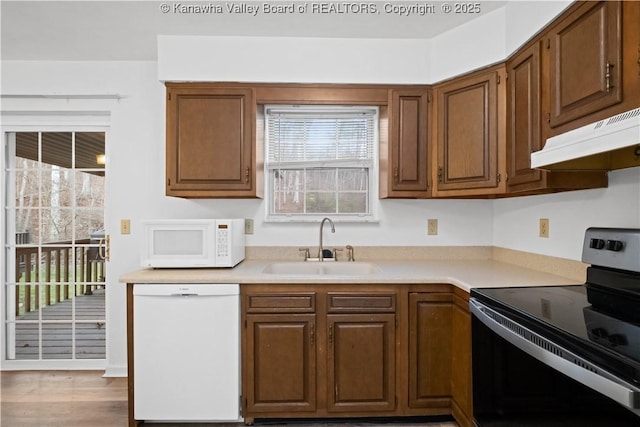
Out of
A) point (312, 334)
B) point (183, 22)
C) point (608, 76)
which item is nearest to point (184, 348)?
point (312, 334)

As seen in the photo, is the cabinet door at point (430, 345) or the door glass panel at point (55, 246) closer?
the cabinet door at point (430, 345)

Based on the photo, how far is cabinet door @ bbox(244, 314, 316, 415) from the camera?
202 centimetres

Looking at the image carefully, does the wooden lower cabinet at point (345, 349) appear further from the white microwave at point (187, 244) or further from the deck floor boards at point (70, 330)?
the deck floor boards at point (70, 330)

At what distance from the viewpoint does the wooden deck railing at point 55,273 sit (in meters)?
2.84

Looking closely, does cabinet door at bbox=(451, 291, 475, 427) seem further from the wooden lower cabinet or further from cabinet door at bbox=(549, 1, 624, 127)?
cabinet door at bbox=(549, 1, 624, 127)

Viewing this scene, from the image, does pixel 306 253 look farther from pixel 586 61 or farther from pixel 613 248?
pixel 586 61

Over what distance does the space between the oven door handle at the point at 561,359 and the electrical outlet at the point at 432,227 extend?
1203 mm

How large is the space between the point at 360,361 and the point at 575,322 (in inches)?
45.3

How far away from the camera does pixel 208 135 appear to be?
2.35m

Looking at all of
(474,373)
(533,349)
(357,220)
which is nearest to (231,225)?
(357,220)

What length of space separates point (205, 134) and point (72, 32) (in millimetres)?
1063

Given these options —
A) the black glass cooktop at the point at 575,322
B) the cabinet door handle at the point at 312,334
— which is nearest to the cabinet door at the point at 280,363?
the cabinet door handle at the point at 312,334

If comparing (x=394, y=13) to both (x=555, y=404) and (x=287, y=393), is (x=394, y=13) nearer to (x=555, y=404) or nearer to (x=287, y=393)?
(x=555, y=404)

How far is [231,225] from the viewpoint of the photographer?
225cm
